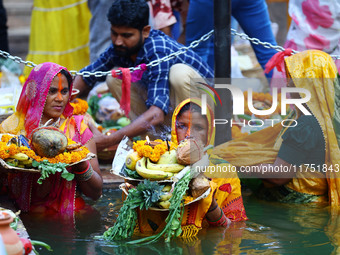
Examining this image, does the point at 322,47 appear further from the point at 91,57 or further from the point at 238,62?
the point at 91,57

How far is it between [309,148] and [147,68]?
1702 mm

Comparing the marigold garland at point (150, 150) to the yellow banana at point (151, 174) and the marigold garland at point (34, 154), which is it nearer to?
the yellow banana at point (151, 174)

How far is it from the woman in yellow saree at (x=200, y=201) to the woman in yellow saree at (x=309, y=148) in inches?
29.2

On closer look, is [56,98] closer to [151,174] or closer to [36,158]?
[36,158]

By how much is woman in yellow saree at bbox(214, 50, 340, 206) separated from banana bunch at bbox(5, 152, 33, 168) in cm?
181

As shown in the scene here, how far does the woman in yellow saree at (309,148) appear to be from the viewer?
4.94 meters

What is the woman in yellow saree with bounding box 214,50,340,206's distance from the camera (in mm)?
4941

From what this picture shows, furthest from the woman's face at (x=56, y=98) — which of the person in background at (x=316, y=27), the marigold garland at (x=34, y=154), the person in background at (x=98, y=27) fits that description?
the person in background at (x=98, y=27)

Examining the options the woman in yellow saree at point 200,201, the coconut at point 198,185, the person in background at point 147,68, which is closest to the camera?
the coconut at point 198,185

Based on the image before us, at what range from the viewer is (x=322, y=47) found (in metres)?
6.84

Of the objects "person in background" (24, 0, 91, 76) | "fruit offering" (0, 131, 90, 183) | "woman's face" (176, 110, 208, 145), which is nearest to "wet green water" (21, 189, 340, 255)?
"fruit offering" (0, 131, 90, 183)

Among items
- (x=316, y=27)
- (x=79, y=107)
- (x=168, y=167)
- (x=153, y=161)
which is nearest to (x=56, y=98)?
(x=79, y=107)

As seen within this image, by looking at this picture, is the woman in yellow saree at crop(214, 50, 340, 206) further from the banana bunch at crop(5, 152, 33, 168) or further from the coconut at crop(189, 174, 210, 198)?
the banana bunch at crop(5, 152, 33, 168)

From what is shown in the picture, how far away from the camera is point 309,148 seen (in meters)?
5.02
